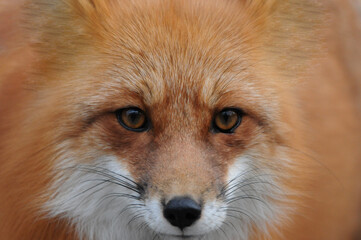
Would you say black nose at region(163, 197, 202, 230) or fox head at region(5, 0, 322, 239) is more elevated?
fox head at region(5, 0, 322, 239)

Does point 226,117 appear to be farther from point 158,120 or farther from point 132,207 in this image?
point 132,207

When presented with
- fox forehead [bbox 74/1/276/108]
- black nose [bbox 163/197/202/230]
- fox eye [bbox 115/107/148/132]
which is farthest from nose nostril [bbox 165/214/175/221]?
fox forehead [bbox 74/1/276/108]

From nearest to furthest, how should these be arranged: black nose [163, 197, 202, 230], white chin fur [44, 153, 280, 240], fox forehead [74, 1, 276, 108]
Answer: black nose [163, 197, 202, 230], white chin fur [44, 153, 280, 240], fox forehead [74, 1, 276, 108]

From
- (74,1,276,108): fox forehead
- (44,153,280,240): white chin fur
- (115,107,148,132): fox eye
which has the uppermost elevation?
(74,1,276,108): fox forehead

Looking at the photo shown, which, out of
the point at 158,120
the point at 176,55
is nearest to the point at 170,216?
the point at 158,120

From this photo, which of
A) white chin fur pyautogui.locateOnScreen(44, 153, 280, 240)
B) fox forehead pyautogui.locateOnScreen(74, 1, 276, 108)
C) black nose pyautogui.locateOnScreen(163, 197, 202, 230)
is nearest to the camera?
black nose pyautogui.locateOnScreen(163, 197, 202, 230)

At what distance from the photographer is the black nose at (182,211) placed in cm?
357

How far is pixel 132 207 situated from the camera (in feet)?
13.4

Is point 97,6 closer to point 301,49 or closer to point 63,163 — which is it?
point 63,163

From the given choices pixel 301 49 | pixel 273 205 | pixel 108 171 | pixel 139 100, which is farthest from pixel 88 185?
pixel 301 49

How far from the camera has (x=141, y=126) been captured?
400 cm

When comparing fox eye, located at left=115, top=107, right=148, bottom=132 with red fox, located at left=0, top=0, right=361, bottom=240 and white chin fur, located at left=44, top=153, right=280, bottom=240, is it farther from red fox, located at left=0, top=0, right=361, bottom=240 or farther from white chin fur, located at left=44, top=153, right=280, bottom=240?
white chin fur, located at left=44, top=153, right=280, bottom=240

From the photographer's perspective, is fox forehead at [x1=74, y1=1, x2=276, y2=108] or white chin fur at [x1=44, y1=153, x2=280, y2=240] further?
fox forehead at [x1=74, y1=1, x2=276, y2=108]

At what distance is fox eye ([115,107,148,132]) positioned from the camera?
3979mm
